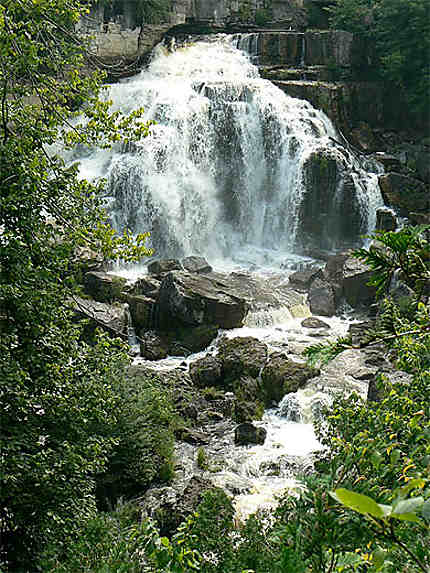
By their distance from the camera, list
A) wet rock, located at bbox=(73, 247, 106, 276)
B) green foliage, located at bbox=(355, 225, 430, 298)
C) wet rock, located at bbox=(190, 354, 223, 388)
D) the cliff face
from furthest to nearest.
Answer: the cliff face, wet rock, located at bbox=(73, 247, 106, 276), wet rock, located at bbox=(190, 354, 223, 388), green foliage, located at bbox=(355, 225, 430, 298)

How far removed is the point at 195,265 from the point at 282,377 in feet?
17.8

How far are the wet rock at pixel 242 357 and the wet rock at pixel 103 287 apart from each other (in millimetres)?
3004

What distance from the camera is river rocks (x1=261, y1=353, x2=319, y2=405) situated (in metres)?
9.96

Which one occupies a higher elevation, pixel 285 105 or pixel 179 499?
pixel 285 105

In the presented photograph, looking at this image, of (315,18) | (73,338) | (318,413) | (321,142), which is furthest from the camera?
(315,18)

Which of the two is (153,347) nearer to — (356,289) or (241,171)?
(356,289)

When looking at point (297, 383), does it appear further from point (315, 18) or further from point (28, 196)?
point (315, 18)

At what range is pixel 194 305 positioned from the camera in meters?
12.1

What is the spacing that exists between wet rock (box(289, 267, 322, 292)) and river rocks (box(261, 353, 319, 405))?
4218mm

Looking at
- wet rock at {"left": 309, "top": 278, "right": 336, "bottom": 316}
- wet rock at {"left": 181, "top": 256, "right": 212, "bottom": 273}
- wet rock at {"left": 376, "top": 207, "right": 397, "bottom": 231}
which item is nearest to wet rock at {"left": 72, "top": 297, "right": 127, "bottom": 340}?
wet rock at {"left": 181, "top": 256, "right": 212, "bottom": 273}

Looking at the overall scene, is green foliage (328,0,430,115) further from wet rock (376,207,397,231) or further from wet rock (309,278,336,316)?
wet rock (309,278,336,316)

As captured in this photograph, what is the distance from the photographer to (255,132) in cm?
1788

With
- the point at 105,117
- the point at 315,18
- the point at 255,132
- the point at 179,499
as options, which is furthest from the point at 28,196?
the point at 315,18

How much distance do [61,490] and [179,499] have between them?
2.64 m
